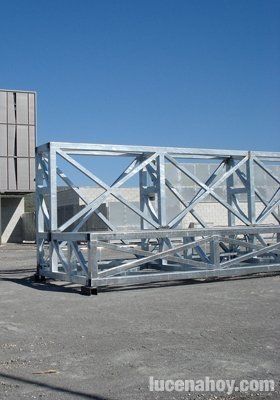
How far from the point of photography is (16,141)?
35062 mm

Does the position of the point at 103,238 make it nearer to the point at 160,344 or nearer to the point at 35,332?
the point at 35,332

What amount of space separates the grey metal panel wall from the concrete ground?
927 inches

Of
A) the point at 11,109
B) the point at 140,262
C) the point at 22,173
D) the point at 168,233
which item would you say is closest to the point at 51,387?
the point at 140,262

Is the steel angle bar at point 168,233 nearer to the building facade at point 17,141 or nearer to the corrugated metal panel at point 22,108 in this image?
the building facade at point 17,141

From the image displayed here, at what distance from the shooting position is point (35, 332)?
8047mm

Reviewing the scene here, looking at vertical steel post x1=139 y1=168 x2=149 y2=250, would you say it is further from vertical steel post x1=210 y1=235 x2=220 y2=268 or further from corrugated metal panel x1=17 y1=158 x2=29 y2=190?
corrugated metal panel x1=17 y1=158 x2=29 y2=190

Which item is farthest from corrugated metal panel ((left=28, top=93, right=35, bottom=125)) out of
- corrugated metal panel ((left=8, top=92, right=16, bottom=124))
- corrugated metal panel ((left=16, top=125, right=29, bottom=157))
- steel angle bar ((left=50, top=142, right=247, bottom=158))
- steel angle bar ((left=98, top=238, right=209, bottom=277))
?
steel angle bar ((left=98, top=238, right=209, bottom=277))

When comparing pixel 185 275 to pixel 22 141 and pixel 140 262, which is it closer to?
pixel 140 262

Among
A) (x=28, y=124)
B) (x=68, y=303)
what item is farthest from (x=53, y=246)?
(x=28, y=124)

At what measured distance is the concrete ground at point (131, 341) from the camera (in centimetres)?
554

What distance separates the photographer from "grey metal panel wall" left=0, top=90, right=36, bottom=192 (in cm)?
3469

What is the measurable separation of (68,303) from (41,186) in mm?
4694

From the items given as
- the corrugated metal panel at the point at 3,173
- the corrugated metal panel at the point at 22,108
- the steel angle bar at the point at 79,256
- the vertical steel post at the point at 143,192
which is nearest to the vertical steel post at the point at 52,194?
the steel angle bar at the point at 79,256

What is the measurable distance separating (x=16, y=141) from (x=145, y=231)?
78.1 feet
